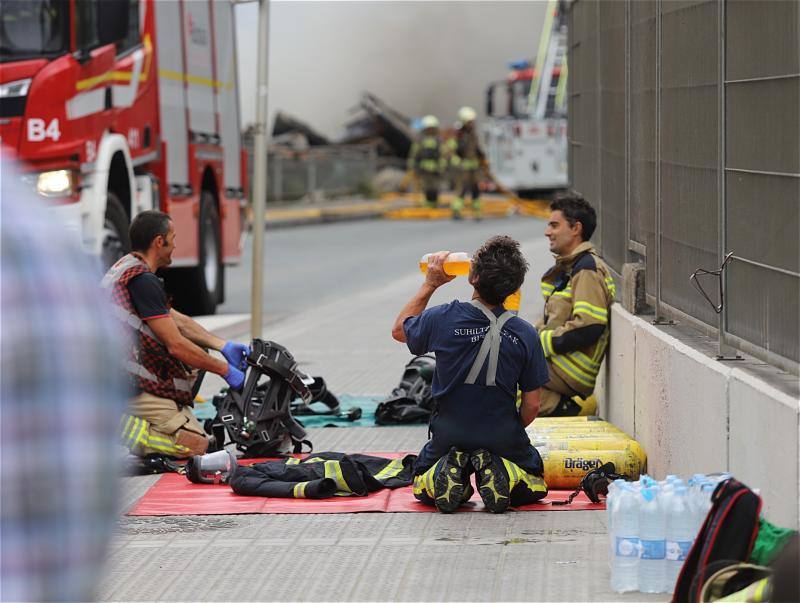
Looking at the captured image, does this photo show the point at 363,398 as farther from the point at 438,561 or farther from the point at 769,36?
the point at 769,36

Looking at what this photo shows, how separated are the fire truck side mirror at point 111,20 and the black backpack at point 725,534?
885 centimetres

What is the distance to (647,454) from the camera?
6754 millimetres

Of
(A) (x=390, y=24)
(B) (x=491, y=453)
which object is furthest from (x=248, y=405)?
(A) (x=390, y=24)

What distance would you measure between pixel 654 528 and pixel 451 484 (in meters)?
1.52

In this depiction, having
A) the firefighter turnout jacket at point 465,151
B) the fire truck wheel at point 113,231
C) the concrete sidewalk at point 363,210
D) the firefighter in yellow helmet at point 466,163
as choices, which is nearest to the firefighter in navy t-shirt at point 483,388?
the fire truck wheel at point 113,231

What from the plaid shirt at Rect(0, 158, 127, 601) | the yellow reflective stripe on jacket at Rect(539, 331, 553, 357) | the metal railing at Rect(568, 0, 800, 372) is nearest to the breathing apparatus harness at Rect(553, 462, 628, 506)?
the metal railing at Rect(568, 0, 800, 372)

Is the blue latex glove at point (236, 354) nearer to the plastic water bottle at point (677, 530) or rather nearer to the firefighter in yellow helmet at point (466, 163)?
the plastic water bottle at point (677, 530)

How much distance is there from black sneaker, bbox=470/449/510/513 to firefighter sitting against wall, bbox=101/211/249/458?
1.85 m

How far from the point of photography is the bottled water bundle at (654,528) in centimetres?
468

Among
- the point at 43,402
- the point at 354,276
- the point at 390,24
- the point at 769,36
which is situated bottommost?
the point at 354,276

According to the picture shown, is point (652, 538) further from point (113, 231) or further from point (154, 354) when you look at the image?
point (113, 231)

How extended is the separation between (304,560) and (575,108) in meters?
6.43

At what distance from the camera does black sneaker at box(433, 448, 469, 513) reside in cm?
613

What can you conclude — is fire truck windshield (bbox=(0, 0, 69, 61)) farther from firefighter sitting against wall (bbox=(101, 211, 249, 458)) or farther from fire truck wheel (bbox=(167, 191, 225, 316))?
firefighter sitting against wall (bbox=(101, 211, 249, 458))
